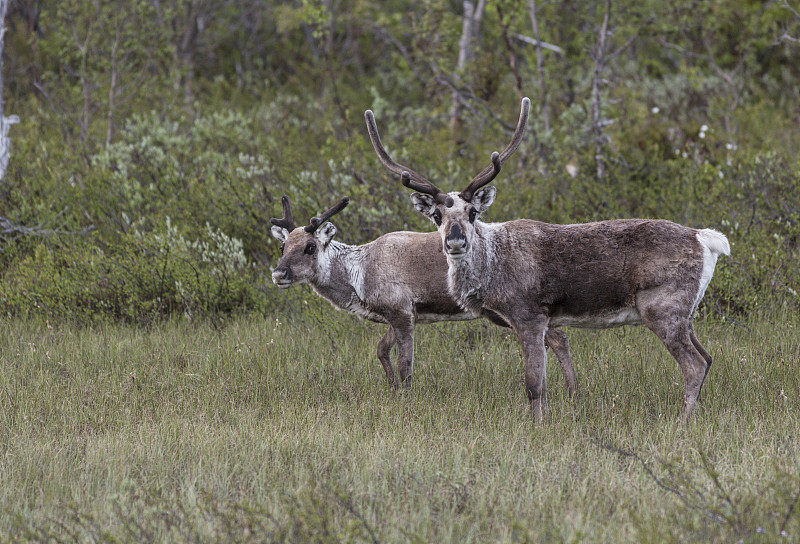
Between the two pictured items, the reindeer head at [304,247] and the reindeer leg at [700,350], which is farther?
the reindeer head at [304,247]

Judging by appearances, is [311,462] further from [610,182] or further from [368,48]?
[368,48]

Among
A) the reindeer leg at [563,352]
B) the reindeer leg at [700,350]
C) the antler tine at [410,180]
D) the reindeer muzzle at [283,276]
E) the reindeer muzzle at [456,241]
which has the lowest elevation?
the reindeer leg at [563,352]

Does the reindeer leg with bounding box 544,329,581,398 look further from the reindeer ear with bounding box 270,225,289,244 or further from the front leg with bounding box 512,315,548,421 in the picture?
the reindeer ear with bounding box 270,225,289,244

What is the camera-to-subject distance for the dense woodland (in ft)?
32.6

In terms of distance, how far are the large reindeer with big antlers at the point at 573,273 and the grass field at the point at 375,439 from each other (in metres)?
0.56

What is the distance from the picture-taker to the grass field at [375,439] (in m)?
4.81

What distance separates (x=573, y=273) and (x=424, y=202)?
4.25 feet

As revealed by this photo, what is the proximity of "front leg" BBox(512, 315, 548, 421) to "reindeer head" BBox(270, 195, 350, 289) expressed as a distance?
211 cm

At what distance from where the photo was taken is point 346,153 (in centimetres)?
1189

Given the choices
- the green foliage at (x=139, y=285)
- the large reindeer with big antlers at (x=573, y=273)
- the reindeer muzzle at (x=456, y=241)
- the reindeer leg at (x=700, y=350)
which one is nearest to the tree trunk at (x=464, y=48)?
the green foliage at (x=139, y=285)

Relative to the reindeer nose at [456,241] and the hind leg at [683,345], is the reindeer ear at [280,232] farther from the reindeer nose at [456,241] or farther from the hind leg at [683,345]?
the hind leg at [683,345]

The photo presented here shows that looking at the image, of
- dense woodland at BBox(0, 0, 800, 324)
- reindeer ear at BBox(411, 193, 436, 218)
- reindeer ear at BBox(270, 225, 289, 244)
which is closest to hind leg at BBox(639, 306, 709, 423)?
reindeer ear at BBox(411, 193, 436, 218)

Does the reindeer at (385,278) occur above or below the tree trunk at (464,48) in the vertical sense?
below

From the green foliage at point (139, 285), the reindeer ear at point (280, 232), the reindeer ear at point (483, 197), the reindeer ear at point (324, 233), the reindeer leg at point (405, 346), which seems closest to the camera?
the reindeer ear at point (483, 197)
